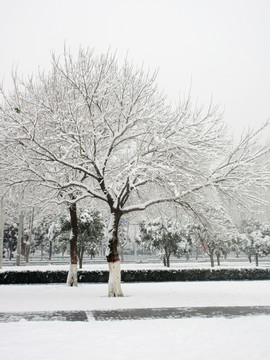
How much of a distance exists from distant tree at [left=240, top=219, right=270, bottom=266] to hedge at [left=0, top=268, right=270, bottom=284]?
14.4m

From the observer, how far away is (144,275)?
23.4m

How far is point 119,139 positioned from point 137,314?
7.74 meters

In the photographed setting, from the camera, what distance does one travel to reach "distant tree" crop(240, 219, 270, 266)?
1571 inches

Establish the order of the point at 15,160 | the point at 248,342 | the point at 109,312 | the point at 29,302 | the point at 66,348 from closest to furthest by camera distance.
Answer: the point at 66,348 < the point at 248,342 < the point at 109,312 < the point at 29,302 < the point at 15,160

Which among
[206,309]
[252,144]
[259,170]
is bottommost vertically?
[206,309]

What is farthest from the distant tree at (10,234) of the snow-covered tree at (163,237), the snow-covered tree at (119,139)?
the snow-covered tree at (119,139)

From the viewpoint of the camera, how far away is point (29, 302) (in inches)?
535

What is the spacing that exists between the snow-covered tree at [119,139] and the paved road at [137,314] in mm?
3764

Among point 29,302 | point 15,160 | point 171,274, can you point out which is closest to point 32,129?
point 15,160

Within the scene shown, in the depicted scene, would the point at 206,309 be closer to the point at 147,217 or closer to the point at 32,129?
the point at 147,217

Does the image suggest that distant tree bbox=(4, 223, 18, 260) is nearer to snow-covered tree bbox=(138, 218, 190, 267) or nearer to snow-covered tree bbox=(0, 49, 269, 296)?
snow-covered tree bbox=(138, 218, 190, 267)

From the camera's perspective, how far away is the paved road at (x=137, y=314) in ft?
33.7

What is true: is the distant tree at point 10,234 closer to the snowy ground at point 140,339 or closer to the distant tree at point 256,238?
the distant tree at point 256,238

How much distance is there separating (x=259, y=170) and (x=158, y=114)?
493 centimetres
